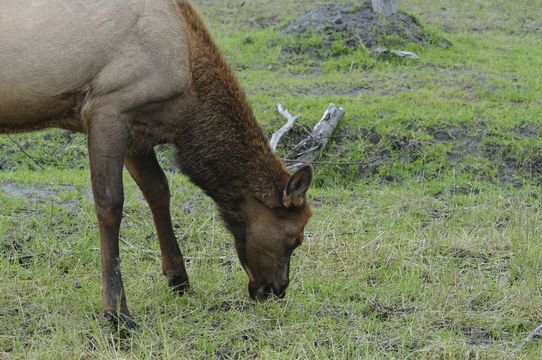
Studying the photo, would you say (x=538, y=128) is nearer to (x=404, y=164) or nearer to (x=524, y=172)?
(x=524, y=172)

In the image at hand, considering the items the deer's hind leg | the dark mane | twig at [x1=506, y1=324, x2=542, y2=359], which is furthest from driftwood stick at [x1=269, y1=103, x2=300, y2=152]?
twig at [x1=506, y1=324, x2=542, y2=359]

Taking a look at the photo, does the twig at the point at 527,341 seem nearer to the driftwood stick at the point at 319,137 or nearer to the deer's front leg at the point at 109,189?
the deer's front leg at the point at 109,189

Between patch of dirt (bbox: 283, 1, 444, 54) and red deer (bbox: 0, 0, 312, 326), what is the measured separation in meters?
7.09

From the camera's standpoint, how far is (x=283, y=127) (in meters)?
9.65

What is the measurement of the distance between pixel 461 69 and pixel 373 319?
294 inches

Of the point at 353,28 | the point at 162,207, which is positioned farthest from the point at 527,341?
the point at 353,28

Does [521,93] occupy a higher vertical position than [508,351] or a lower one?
lower

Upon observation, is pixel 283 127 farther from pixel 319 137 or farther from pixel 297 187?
pixel 297 187

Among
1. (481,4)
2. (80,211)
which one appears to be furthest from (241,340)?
(481,4)

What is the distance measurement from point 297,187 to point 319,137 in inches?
146

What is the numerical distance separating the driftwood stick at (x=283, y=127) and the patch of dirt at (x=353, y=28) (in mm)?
2996

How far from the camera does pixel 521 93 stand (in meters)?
11.4

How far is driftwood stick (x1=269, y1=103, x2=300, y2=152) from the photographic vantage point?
930 cm

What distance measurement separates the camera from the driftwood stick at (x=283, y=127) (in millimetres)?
9301
